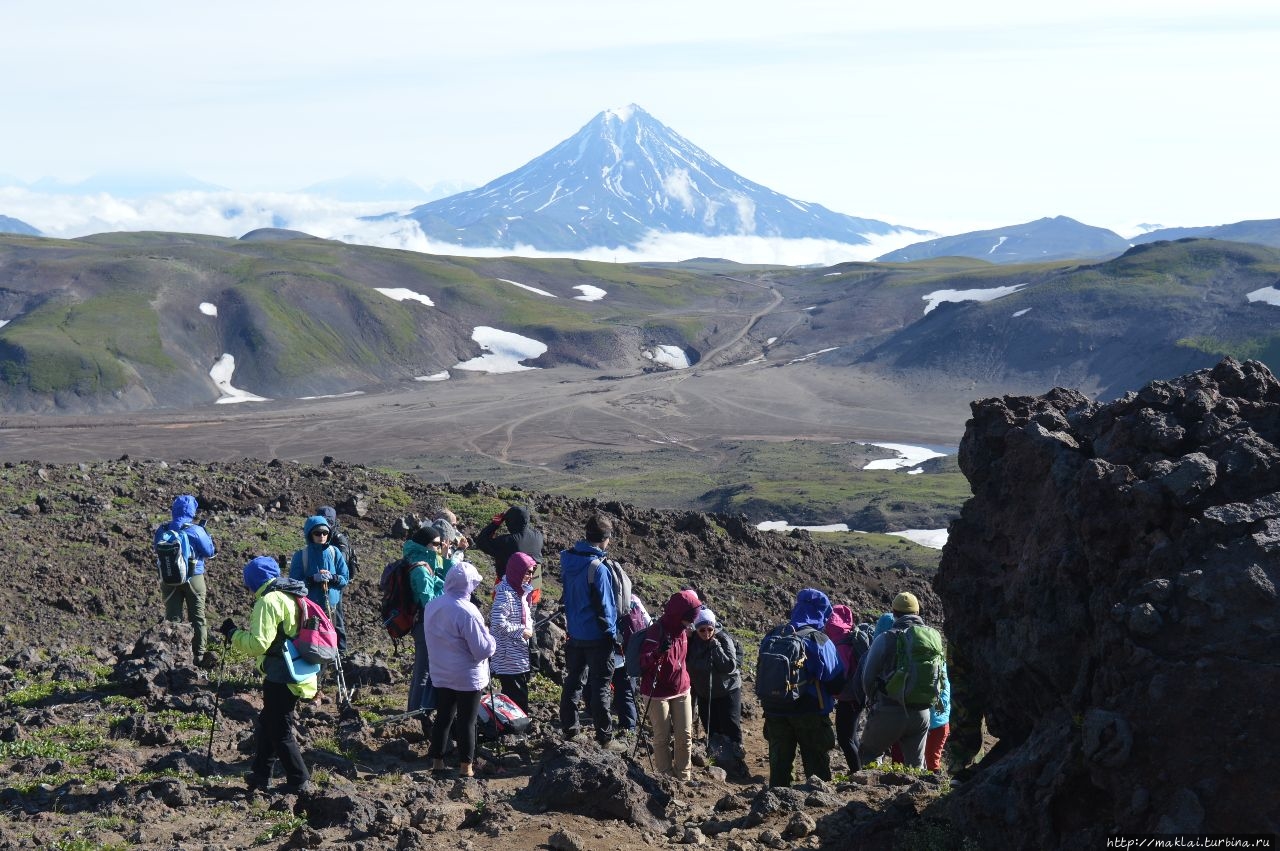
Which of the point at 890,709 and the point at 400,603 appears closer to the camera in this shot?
the point at 890,709

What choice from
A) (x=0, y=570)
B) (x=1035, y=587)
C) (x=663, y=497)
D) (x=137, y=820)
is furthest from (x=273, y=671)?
(x=663, y=497)

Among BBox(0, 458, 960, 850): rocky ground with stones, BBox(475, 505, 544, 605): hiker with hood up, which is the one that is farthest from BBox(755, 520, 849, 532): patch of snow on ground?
BBox(475, 505, 544, 605): hiker with hood up

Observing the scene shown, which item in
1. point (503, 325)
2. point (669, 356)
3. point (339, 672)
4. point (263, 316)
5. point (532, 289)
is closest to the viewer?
point (339, 672)

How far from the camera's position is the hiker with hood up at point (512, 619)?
11188 millimetres

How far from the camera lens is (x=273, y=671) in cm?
933

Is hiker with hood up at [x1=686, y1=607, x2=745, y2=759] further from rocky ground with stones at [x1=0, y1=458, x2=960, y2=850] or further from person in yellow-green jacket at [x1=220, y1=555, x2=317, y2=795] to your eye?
person in yellow-green jacket at [x1=220, y1=555, x2=317, y2=795]

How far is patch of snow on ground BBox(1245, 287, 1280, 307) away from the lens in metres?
102

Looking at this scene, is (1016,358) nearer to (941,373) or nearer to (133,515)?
(941,373)

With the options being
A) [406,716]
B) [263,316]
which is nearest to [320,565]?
[406,716]

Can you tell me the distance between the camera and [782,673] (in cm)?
983

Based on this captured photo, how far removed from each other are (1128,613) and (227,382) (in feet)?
309

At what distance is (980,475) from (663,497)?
144ft

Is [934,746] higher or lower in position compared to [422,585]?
lower

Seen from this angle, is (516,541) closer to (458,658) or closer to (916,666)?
(458,658)
